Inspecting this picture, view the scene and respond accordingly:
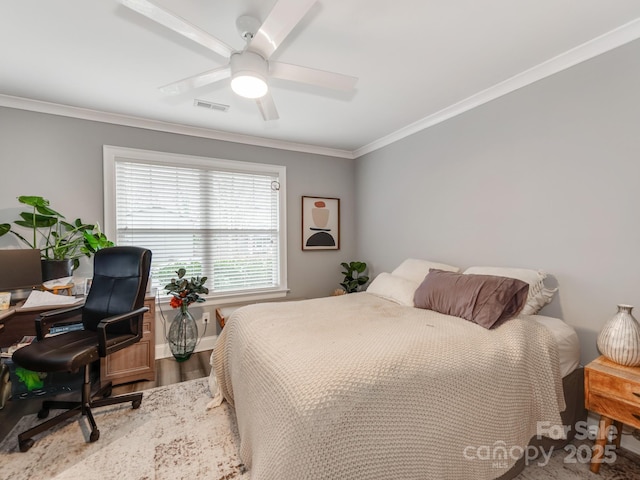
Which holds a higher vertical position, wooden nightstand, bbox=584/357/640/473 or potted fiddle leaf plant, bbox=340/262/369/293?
potted fiddle leaf plant, bbox=340/262/369/293

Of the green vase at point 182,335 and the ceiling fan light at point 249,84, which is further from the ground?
the ceiling fan light at point 249,84

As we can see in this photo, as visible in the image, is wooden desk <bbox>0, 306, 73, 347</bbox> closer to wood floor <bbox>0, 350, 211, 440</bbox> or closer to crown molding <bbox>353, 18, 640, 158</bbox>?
wood floor <bbox>0, 350, 211, 440</bbox>

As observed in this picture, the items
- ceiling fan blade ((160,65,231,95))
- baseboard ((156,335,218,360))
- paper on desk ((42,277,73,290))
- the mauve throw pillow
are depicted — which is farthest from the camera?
baseboard ((156,335,218,360))

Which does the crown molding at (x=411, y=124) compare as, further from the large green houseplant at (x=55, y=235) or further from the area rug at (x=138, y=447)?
the area rug at (x=138, y=447)

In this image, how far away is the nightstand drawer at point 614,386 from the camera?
4.79 feet

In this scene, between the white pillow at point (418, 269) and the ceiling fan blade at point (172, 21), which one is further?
the white pillow at point (418, 269)

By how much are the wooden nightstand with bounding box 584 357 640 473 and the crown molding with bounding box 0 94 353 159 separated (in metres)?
3.41

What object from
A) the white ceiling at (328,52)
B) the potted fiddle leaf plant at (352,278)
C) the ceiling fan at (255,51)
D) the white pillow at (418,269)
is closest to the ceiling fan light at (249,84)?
the ceiling fan at (255,51)

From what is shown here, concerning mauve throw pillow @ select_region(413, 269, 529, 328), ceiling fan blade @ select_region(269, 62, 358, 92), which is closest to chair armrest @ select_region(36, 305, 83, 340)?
ceiling fan blade @ select_region(269, 62, 358, 92)

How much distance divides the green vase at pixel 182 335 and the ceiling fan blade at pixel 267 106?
2076 millimetres

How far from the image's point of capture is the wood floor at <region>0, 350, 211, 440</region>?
2146 millimetres

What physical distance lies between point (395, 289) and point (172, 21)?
2395 mm

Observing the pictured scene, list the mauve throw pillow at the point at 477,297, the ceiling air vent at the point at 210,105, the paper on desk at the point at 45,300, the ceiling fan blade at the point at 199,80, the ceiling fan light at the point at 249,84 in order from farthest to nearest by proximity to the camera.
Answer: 1. the ceiling air vent at the point at 210,105
2. the paper on desk at the point at 45,300
3. the mauve throw pillow at the point at 477,297
4. the ceiling fan blade at the point at 199,80
5. the ceiling fan light at the point at 249,84

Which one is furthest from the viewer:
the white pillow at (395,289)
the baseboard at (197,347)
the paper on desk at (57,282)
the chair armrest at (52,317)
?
the baseboard at (197,347)
